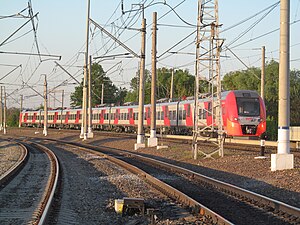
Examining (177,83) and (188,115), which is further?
(177,83)

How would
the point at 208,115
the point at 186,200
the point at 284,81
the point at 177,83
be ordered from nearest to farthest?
the point at 186,200 → the point at 284,81 → the point at 208,115 → the point at 177,83

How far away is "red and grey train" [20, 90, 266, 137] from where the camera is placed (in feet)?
100

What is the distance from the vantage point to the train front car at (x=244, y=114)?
99.6 ft

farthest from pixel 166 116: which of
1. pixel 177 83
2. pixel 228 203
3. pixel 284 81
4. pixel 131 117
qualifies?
pixel 177 83

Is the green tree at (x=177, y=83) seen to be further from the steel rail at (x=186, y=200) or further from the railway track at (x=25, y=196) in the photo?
the steel rail at (x=186, y=200)

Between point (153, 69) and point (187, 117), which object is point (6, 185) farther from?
point (187, 117)

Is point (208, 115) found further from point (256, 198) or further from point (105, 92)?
point (105, 92)

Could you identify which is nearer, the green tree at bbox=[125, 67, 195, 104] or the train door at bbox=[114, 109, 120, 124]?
the train door at bbox=[114, 109, 120, 124]

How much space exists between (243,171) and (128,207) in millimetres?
8652

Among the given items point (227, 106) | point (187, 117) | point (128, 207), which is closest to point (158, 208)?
point (128, 207)

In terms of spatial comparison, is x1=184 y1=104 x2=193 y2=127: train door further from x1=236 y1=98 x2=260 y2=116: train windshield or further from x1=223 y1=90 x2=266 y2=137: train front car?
x1=236 y1=98 x2=260 y2=116: train windshield

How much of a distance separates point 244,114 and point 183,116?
1247 centimetres

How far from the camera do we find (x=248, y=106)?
30781 mm

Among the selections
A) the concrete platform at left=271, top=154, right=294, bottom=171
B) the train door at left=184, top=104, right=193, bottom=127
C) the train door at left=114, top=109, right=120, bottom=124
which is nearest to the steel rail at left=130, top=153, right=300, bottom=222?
the concrete platform at left=271, top=154, right=294, bottom=171
